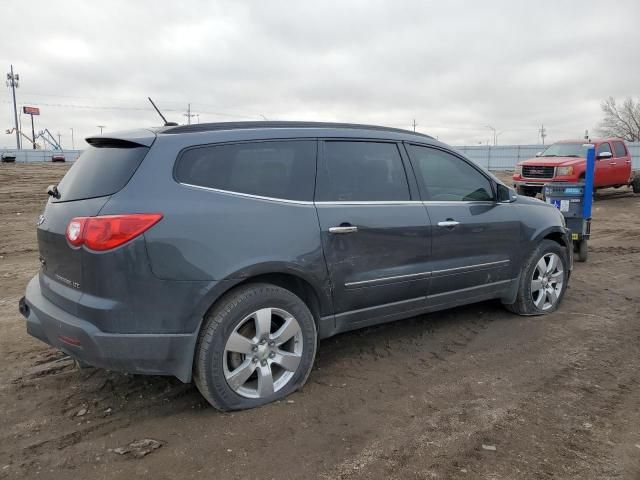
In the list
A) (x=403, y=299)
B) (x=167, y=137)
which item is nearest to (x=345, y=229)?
(x=403, y=299)

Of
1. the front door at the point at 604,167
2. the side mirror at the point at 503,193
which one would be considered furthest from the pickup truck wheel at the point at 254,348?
the front door at the point at 604,167

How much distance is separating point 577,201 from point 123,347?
6.69 meters

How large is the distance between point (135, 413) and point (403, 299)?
2036mm

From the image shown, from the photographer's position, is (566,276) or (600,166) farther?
(600,166)

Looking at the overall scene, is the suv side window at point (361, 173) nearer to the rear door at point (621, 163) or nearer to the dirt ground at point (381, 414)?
the dirt ground at point (381, 414)

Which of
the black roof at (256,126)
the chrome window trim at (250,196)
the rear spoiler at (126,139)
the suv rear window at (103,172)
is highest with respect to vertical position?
the black roof at (256,126)

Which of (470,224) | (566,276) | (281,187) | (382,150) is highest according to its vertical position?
(382,150)

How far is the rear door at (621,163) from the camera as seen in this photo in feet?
54.4

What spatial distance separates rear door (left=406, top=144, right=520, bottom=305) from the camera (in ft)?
13.6

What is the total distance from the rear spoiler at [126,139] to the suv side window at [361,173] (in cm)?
114

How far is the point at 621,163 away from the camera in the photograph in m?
16.7

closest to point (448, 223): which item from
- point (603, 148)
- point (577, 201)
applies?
point (577, 201)

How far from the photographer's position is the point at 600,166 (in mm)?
15945

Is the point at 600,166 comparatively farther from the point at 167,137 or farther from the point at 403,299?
the point at 167,137
